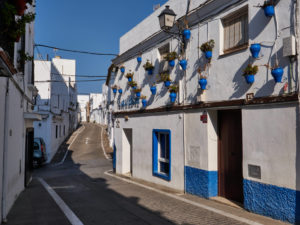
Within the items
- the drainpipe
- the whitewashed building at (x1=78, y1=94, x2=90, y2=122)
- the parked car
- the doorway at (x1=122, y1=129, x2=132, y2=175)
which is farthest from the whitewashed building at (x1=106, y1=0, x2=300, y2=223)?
the whitewashed building at (x1=78, y1=94, x2=90, y2=122)

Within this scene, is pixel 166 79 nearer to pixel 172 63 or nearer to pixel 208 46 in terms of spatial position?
pixel 172 63

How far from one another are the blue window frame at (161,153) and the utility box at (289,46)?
217 inches

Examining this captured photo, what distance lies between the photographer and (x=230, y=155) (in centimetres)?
831

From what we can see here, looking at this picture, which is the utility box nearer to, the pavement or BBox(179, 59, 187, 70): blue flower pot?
the pavement

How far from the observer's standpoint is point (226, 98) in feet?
26.0

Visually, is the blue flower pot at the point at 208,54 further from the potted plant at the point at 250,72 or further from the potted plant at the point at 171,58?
the potted plant at the point at 171,58

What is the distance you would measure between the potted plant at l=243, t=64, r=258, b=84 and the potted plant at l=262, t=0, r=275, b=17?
1.18 metres

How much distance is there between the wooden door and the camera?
807 cm

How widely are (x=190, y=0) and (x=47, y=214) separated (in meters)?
7.76

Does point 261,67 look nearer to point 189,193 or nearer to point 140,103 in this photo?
point 189,193

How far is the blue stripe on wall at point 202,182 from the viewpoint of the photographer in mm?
8586

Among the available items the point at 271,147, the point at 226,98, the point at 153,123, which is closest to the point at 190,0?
the point at 226,98

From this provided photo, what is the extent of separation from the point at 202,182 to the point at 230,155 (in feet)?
4.00

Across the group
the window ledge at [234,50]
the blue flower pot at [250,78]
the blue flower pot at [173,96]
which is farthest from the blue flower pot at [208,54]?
the blue flower pot at [173,96]
